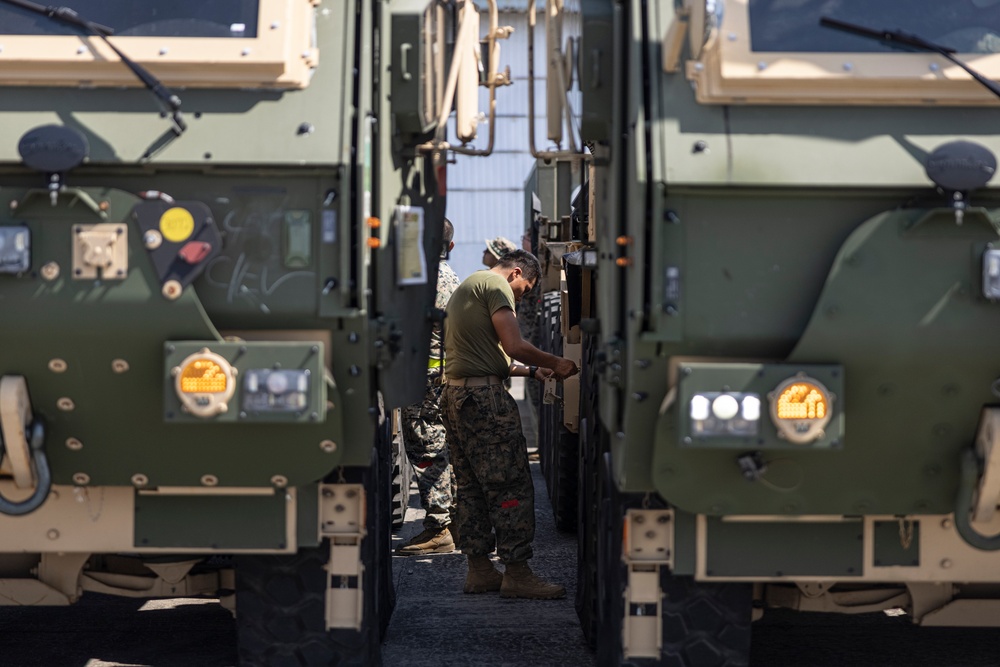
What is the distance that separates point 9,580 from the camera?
4.58 metres

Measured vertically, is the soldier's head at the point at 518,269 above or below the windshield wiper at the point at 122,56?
below

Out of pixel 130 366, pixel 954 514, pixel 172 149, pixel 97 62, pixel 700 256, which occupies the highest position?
pixel 97 62

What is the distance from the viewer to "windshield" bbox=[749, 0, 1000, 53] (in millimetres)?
4082

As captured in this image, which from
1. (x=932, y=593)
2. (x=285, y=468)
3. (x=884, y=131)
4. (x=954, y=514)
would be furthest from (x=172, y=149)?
(x=932, y=593)

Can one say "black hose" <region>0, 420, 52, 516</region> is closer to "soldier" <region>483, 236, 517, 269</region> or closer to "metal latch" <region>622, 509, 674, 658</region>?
"metal latch" <region>622, 509, 674, 658</region>

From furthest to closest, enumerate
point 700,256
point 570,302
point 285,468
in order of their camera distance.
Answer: point 570,302, point 285,468, point 700,256

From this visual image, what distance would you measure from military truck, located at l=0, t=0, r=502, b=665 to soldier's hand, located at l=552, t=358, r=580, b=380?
177cm

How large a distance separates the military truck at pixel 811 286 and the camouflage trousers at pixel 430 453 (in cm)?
299

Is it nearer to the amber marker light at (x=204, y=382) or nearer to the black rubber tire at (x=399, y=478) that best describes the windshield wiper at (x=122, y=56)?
the amber marker light at (x=204, y=382)

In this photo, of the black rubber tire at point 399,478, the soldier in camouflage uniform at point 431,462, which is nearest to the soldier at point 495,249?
the soldier in camouflage uniform at point 431,462

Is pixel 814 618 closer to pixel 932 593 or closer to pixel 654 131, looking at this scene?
pixel 932 593

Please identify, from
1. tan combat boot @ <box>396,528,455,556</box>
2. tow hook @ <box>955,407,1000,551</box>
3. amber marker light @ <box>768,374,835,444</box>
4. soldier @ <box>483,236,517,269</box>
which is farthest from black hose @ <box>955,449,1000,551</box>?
soldier @ <box>483,236,517,269</box>

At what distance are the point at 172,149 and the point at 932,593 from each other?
282cm

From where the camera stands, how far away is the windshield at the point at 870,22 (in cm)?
408
